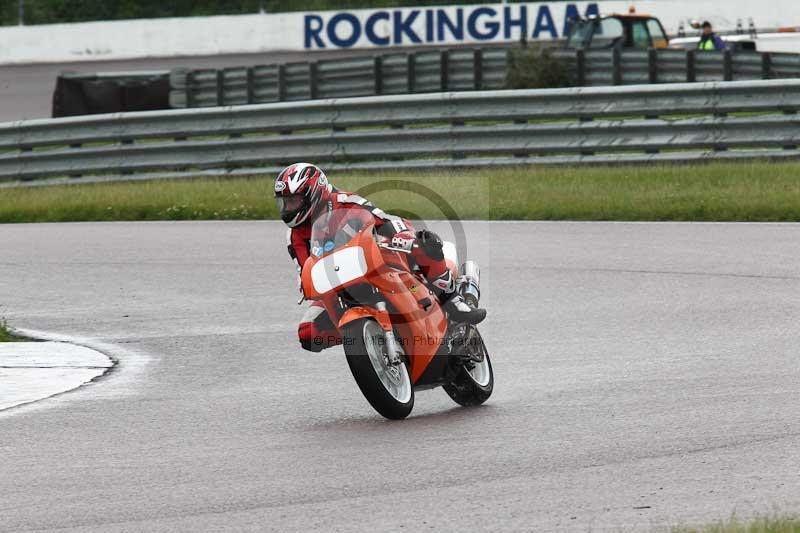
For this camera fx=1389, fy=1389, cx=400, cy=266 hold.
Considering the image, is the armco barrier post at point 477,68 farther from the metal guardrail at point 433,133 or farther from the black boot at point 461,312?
Result: the black boot at point 461,312

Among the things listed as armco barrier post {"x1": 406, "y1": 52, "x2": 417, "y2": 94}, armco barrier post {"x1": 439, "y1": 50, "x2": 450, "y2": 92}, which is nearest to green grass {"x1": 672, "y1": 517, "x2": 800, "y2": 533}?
armco barrier post {"x1": 439, "y1": 50, "x2": 450, "y2": 92}

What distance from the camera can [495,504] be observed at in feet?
18.6

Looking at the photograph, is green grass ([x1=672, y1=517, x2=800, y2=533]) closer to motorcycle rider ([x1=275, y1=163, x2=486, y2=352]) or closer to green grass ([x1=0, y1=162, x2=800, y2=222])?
motorcycle rider ([x1=275, y1=163, x2=486, y2=352])

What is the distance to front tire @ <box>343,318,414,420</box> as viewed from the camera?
23.3 feet

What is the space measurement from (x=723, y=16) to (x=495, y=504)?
36824 mm

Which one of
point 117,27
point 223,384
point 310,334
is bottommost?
point 223,384

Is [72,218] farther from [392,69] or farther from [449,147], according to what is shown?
[392,69]

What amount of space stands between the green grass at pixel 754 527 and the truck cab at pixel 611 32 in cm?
2641

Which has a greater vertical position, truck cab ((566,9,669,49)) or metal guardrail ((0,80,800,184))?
truck cab ((566,9,669,49))

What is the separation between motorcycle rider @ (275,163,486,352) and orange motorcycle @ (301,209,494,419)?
0.07 metres

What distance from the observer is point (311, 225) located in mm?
7578

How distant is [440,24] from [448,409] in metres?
32.6

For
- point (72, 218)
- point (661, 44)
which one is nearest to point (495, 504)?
point (72, 218)

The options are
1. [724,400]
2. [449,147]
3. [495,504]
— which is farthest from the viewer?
[449,147]
